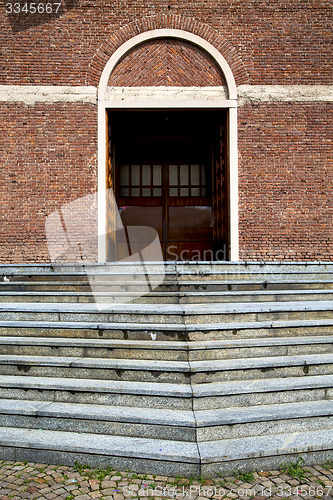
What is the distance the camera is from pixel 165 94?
9.28 metres

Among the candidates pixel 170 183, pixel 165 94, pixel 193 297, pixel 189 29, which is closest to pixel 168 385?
pixel 193 297

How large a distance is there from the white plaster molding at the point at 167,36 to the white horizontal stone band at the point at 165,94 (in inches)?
6.3

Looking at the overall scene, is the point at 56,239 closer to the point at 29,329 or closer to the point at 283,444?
the point at 29,329

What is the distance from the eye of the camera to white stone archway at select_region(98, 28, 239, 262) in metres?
9.16

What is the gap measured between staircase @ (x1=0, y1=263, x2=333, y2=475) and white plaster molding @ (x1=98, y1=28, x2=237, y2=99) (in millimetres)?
5804

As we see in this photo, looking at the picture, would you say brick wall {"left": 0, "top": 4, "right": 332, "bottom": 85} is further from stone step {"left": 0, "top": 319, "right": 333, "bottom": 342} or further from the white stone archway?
stone step {"left": 0, "top": 319, "right": 333, "bottom": 342}

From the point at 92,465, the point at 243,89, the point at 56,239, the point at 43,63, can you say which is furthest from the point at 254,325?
the point at 43,63

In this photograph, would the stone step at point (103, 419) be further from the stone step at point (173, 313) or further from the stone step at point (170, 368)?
the stone step at point (173, 313)

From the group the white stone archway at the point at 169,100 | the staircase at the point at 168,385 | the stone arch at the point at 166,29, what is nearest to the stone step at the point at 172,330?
the staircase at the point at 168,385

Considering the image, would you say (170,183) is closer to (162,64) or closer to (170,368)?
(162,64)

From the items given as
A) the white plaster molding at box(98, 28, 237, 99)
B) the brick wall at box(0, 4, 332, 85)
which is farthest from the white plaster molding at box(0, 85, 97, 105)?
the white plaster molding at box(98, 28, 237, 99)

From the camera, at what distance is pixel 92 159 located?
9.17m
